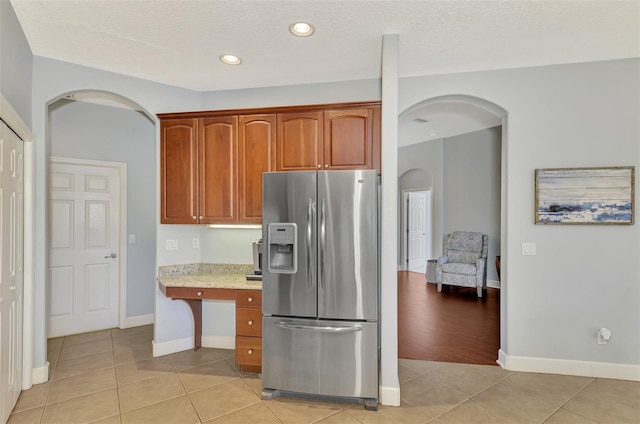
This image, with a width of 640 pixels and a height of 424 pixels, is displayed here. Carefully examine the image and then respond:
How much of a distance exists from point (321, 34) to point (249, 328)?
2.55 m

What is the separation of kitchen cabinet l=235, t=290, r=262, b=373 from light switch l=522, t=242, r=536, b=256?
2.51 m

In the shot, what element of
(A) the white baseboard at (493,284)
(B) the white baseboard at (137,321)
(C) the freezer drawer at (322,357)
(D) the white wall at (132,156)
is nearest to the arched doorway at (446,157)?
(A) the white baseboard at (493,284)

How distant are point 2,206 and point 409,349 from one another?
12.3 feet

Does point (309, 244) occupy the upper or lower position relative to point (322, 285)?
upper

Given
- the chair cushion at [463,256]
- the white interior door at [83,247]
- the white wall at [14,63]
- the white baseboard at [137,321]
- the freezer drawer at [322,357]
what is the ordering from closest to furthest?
the white wall at [14,63], the freezer drawer at [322,357], the white interior door at [83,247], the white baseboard at [137,321], the chair cushion at [463,256]

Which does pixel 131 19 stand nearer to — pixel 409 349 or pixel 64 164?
pixel 64 164

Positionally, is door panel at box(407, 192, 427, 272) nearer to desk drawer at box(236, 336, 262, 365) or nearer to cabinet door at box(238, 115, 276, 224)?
cabinet door at box(238, 115, 276, 224)

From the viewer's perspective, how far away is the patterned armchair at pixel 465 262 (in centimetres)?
607

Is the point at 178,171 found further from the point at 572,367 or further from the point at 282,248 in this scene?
the point at 572,367

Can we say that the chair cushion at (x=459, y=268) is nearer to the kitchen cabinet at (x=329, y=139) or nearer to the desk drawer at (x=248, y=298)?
the kitchen cabinet at (x=329, y=139)

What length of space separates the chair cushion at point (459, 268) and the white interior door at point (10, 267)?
597 cm

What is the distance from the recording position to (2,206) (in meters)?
2.29

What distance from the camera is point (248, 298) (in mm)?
3092

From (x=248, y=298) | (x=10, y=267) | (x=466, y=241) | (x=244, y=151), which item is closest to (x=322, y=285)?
(x=248, y=298)
